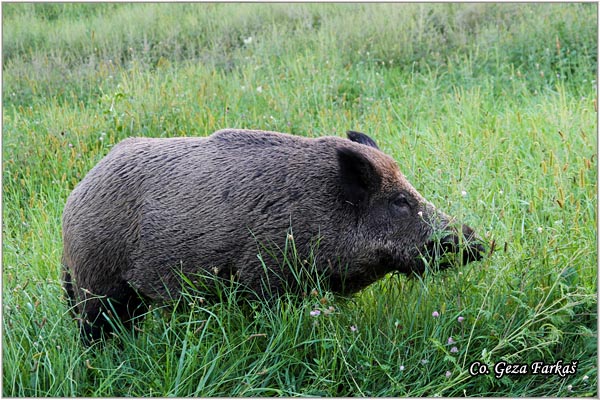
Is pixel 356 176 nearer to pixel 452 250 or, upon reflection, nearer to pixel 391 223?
pixel 391 223

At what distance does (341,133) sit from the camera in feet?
21.7

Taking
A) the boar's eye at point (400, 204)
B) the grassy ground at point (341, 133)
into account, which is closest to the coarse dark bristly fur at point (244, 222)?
the boar's eye at point (400, 204)

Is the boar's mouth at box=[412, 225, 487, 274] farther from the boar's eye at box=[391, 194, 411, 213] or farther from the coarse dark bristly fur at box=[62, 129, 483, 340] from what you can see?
the boar's eye at box=[391, 194, 411, 213]

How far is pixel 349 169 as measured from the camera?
3.75 m

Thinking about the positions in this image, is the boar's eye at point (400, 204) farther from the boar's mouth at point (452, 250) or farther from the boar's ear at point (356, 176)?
the boar's mouth at point (452, 250)

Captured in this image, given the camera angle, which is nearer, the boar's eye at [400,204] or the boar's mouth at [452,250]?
the boar's mouth at [452,250]

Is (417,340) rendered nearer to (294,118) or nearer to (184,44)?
(294,118)

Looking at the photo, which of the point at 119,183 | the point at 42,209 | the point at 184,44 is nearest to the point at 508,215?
the point at 119,183

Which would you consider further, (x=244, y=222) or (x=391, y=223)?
(x=391, y=223)

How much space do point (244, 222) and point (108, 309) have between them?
0.99 metres

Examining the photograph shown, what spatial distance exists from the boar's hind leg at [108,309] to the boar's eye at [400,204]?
5.33ft

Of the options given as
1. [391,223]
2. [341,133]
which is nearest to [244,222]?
[391,223]

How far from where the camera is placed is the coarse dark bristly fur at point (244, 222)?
12.1ft

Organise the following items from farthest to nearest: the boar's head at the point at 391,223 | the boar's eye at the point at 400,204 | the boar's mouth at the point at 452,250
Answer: the boar's eye at the point at 400,204 → the boar's head at the point at 391,223 → the boar's mouth at the point at 452,250
